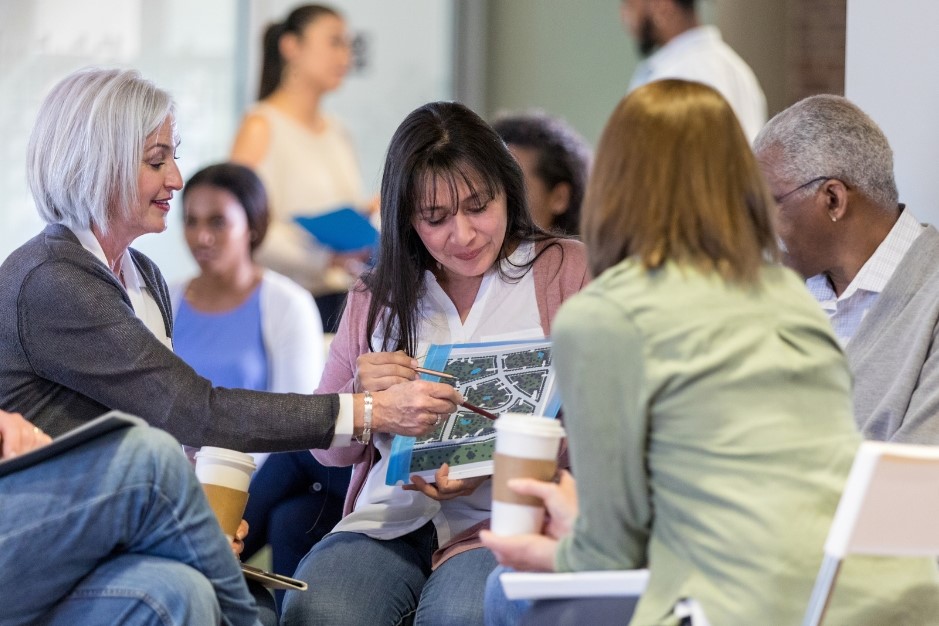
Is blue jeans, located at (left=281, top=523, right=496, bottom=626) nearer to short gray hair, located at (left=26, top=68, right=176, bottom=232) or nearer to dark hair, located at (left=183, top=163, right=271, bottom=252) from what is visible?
short gray hair, located at (left=26, top=68, right=176, bottom=232)

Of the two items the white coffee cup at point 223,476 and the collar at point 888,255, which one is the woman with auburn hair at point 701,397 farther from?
the collar at point 888,255

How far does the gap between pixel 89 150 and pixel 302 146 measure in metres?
→ 3.14

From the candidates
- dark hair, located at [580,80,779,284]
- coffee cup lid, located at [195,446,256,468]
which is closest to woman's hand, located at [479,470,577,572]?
dark hair, located at [580,80,779,284]

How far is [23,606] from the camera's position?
6.05 ft

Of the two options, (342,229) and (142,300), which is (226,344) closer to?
(342,229)

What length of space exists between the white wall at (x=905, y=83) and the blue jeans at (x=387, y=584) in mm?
1414

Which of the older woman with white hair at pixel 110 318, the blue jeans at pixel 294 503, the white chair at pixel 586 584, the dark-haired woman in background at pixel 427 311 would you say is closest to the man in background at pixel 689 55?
the dark-haired woman in background at pixel 427 311

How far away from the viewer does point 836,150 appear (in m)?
2.42

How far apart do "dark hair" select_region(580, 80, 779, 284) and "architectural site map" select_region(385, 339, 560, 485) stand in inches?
24.3

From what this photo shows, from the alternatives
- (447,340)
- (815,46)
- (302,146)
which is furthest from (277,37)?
(447,340)

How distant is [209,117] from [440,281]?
3.69m

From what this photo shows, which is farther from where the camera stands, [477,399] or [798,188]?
[798,188]

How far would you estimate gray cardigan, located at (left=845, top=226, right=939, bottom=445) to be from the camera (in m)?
2.22

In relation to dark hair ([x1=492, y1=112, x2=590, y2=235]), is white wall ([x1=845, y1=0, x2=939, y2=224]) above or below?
above
